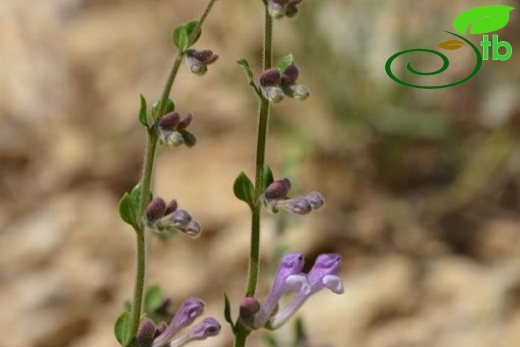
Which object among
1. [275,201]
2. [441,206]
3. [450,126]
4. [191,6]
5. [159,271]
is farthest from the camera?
[191,6]

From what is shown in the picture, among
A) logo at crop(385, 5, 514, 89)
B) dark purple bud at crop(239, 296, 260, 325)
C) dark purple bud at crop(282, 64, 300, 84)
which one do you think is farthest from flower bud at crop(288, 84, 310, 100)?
logo at crop(385, 5, 514, 89)

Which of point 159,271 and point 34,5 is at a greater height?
point 34,5

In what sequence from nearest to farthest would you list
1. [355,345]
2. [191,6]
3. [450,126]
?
1. [355,345]
2. [450,126]
3. [191,6]

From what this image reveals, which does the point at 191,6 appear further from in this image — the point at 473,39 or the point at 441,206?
the point at 441,206

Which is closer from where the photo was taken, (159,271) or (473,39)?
(159,271)

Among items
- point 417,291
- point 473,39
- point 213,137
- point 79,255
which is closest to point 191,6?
point 213,137

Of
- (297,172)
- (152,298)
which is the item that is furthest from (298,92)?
(297,172)

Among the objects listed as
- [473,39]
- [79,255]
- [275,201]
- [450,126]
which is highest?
[275,201]

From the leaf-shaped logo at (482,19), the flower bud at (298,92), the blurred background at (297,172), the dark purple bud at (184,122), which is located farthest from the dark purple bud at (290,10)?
the leaf-shaped logo at (482,19)
